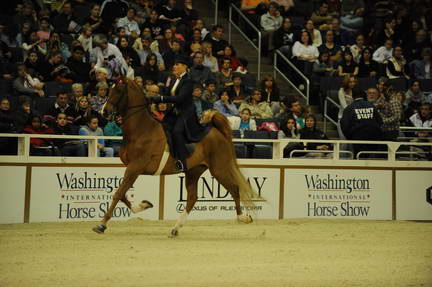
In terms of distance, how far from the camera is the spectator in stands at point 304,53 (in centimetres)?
2005

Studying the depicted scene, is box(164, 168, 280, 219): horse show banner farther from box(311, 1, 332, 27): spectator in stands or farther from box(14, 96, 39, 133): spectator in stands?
box(311, 1, 332, 27): spectator in stands

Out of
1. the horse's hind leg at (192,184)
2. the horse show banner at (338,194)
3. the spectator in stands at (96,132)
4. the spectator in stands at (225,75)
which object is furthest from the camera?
the spectator in stands at (225,75)

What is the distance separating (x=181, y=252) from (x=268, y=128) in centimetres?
663

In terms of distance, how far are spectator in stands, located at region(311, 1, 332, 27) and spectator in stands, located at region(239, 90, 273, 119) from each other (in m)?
5.93

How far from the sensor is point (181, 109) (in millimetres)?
12242

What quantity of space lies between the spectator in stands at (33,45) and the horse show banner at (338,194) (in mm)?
5823

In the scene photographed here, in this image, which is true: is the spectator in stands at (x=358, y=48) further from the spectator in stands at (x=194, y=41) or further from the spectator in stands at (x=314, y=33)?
the spectator in stands at (x=194, y=41)

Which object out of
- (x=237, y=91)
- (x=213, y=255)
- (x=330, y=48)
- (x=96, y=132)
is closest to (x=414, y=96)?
(x=330, y=48)

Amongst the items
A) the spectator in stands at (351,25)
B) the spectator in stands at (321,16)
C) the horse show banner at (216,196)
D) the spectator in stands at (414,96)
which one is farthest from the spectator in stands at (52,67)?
the spectator in stands at (351,25)

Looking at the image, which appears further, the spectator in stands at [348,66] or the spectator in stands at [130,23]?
the spectator in stands at [348,66]

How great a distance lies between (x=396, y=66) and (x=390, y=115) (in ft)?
13.9

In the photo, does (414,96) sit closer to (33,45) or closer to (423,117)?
(423,117)

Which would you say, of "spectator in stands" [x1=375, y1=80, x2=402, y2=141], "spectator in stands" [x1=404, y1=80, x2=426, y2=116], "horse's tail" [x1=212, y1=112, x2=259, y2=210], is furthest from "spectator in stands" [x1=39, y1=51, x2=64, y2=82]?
"spectator in stands" [x1=404, y1=80, x2=426, y2=116]

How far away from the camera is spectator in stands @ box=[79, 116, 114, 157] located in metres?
14.3
